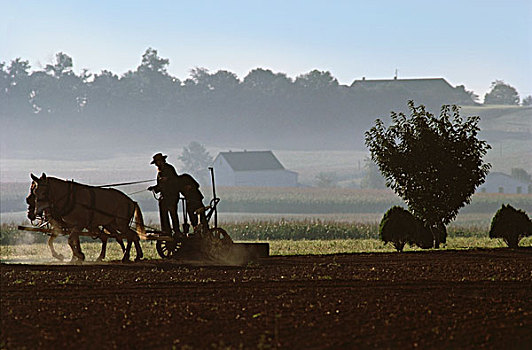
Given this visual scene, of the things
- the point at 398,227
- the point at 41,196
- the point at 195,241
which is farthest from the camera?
the point at 398,227

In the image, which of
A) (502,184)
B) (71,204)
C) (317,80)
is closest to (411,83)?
(317,80)

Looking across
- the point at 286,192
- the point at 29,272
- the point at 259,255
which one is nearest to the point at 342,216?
the point at 286,192

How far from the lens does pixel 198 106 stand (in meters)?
146

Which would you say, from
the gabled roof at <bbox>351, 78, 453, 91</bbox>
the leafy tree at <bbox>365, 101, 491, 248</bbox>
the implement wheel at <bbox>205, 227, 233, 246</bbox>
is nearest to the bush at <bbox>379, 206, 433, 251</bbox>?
the leafy tree at <bbox>365, 101, 491, 248</bbox>

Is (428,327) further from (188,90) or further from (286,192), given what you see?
(188,90)

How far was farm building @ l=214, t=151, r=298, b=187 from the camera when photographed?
113125 mm

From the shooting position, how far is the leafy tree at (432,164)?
92.4 feet

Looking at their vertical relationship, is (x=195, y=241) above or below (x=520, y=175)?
below

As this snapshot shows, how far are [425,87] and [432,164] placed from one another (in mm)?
137959

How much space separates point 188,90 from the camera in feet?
481

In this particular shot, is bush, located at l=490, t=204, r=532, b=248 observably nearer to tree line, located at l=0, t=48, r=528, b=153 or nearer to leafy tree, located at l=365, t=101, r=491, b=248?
leafy tree, located at l=365, t=101, r=491, b=248

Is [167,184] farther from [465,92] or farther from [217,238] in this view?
[465,92]

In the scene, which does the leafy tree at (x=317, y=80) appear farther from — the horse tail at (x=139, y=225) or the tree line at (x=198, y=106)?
the horse tail at (x=139, y=225)

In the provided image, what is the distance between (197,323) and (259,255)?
38.5 feet
